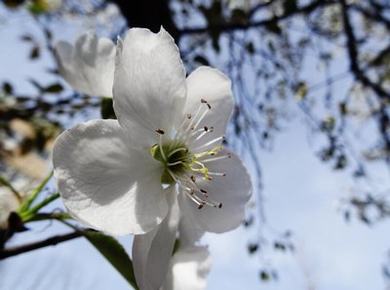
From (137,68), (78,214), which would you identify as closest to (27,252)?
(78,214)

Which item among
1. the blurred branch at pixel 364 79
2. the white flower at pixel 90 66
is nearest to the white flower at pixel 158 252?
the white flower at pixel 90 66

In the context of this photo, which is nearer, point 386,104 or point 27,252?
point 27,252

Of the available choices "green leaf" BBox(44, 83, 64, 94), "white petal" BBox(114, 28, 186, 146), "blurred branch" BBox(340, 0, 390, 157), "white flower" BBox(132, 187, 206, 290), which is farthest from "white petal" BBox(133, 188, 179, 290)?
"blurred branch" BBox(340, 0, 390, 157)

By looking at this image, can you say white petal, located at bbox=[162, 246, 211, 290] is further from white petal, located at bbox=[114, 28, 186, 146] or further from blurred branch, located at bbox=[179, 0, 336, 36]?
blurred branch, located at bbox=[179, 0, 336, 36]

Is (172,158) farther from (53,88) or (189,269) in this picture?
(53,88)

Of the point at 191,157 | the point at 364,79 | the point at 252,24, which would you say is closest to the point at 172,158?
the point at 191,157

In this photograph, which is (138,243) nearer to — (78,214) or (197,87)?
(78,214)

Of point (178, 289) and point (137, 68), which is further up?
point (137, 68)
